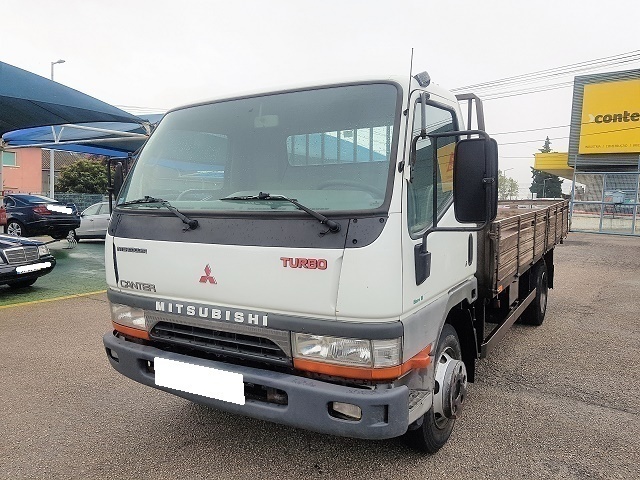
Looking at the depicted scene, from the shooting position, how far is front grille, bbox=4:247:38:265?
22.7 ft

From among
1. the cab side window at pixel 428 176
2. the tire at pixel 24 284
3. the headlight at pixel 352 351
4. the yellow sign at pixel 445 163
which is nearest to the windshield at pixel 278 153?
the cab side window at pixel 428 176

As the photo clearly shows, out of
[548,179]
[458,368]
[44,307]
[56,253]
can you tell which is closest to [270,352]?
[458,368]

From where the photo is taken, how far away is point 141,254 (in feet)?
8.77

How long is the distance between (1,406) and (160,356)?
1.75 meters

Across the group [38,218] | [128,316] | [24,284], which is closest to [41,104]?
[24,284]

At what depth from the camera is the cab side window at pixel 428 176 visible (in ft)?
7.80

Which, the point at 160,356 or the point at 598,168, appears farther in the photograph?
the point at 598,168

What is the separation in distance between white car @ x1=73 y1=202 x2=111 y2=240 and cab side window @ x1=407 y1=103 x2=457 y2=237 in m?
13.0

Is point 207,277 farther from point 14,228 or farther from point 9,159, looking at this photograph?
point 9,159

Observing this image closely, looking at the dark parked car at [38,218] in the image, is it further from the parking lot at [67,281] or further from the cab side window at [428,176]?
the cab side window at [428,176]

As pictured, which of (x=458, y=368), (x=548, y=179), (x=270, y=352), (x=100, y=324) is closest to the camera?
(x=270, y=352)

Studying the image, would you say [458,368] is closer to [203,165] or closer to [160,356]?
[160,356]

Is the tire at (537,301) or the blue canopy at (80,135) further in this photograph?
the blue canopy at (80,135)

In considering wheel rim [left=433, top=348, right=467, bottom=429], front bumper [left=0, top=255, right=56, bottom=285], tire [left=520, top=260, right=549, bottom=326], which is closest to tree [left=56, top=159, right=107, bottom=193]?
front bumper [left=0, top=255, right=56, bottom=285]
